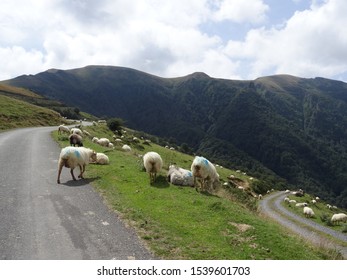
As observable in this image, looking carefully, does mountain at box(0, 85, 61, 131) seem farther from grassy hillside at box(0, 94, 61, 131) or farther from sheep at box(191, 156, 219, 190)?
sheep at box(191, 156, 219, 190)

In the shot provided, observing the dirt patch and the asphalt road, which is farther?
the dirt patch

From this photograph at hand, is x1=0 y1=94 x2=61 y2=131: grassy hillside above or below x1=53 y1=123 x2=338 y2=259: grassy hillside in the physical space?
above

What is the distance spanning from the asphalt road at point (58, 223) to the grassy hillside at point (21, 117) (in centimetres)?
5435

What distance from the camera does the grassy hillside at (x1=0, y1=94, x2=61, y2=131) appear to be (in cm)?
7501

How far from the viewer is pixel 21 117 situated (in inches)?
3226

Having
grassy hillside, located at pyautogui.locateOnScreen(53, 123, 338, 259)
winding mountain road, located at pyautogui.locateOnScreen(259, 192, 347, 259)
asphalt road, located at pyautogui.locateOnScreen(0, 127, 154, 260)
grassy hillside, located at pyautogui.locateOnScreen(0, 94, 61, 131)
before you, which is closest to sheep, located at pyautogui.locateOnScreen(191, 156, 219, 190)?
grassy hillside, located at pyautogui.locateOnScreen(53, 123, 338, 259)

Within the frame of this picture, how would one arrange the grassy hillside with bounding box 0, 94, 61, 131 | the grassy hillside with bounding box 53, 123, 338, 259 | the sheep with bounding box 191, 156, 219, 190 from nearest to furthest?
the grassy hillside with bounding box 53, 123, 338, 259
the sheep with bounding box 191, 156, 219, 190
the grassy hillside with bounding box 0, 94, 61, 131

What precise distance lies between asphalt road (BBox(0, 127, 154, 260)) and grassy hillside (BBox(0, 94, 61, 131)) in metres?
54.4

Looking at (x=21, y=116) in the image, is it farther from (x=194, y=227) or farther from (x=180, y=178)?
(x=194, y=227)

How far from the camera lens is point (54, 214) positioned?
49.1 ft
